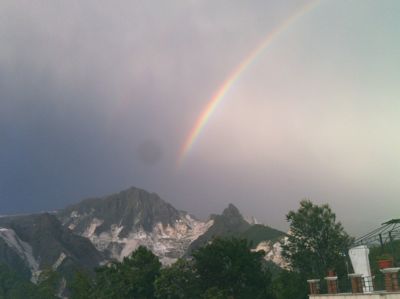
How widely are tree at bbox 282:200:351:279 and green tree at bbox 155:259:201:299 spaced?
16.8 m

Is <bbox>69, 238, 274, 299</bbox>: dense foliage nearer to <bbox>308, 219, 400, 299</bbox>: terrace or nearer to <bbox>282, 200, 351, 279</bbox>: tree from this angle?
<bbox>282, 200, 351, 279</bbox>: tree

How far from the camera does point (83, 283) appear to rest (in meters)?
85.1

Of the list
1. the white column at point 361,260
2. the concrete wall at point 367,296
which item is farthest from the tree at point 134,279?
the concrete wall at point 367,296

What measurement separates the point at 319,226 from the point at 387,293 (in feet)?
143

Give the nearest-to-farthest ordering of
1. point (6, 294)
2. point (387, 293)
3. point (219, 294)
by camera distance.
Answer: point (387, 293) → point (219, 294) → point (6, 294)

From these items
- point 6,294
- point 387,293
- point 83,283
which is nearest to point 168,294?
point 83,283

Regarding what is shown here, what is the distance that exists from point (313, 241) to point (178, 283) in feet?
77.1

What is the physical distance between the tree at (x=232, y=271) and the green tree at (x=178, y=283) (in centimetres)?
128

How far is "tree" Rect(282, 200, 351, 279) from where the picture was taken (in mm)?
65688

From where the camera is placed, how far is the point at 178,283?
60.2 meters

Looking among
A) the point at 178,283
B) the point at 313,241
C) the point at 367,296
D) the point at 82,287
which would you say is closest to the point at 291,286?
the point at 313,241

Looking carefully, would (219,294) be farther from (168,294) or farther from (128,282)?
(128,282)

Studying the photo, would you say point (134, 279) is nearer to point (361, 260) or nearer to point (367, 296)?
point (361, 260)

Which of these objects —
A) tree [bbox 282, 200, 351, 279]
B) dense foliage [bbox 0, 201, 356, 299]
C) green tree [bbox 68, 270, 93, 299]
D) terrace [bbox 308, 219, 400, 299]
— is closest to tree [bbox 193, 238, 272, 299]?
dense foliage [bbox 0, 201, 356, 299]
